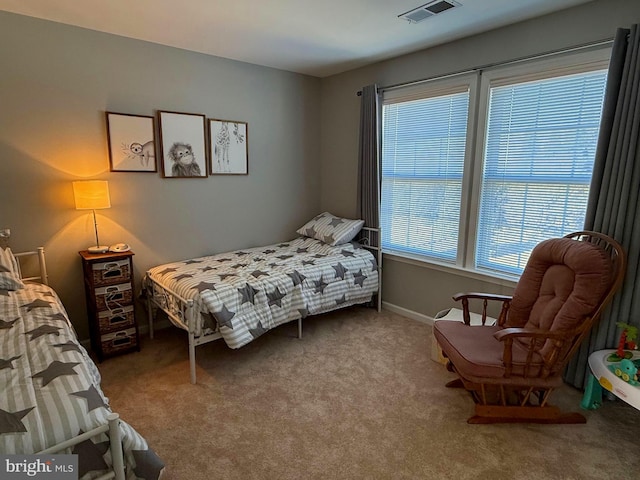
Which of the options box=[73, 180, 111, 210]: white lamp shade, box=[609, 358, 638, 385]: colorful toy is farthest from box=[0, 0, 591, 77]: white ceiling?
box=[609, 358, 638, 385]: colorful toy

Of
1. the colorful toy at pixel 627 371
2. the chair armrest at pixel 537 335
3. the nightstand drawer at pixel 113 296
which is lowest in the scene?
the colorful toy at pixel 627 371

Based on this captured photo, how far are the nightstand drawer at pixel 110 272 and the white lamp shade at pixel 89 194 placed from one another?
43 centimetres

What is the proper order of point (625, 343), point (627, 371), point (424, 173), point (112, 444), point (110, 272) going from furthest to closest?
point (424, 173) < point (110, 272) < point (625, 343) < point (627, 371) < point (112, 444)

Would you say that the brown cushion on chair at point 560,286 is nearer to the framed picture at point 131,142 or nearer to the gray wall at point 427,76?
the gray wall at point 427,76

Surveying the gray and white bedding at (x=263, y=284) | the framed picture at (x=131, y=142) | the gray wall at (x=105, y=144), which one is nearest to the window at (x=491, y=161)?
the gray and white bedding at (x=263, y=284)

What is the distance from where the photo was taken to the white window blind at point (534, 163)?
8.20 ft

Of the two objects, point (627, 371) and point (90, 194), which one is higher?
point (90, 194)

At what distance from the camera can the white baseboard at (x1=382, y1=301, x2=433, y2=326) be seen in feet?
11.8

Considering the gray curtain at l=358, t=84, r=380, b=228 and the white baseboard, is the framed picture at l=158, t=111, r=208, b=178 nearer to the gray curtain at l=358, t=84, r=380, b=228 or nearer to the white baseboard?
the gray curtain at l=358, t=84, r=380, b=228

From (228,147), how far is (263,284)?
1572 millimetres

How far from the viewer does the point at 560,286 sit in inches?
88.1

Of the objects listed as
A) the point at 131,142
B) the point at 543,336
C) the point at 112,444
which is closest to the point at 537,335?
the point at 543,336

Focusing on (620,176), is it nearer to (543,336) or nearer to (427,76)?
(543,336)

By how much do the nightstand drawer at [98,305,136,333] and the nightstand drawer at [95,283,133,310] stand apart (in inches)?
1.5
